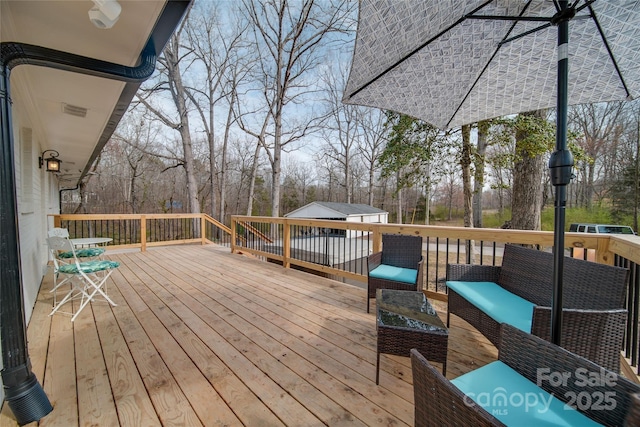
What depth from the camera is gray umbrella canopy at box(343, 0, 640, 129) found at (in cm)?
175

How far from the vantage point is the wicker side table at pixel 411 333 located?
1.70m

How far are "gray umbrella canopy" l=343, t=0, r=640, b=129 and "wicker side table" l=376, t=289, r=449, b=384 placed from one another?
1956 mm

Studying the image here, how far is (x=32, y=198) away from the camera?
3.66 meters

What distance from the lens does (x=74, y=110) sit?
3199 mm

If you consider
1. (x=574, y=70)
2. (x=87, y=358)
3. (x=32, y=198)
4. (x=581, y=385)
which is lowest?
(x=87, y=358)

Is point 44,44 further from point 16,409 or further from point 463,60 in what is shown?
point 463,60

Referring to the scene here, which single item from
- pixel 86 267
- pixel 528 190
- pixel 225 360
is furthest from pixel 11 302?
pixel 528 190

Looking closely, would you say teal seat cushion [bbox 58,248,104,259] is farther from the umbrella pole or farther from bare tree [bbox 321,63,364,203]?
bare tree [bbox 321,63,364,203]

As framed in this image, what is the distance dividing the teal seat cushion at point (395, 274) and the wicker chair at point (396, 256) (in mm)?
37

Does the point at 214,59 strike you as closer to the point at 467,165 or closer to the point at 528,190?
the point at 467,165

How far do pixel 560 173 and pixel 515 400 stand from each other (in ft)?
3.17

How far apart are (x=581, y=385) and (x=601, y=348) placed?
2.50 ft

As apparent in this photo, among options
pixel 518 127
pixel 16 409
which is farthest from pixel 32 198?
pixel 518 127

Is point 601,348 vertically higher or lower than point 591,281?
lower
